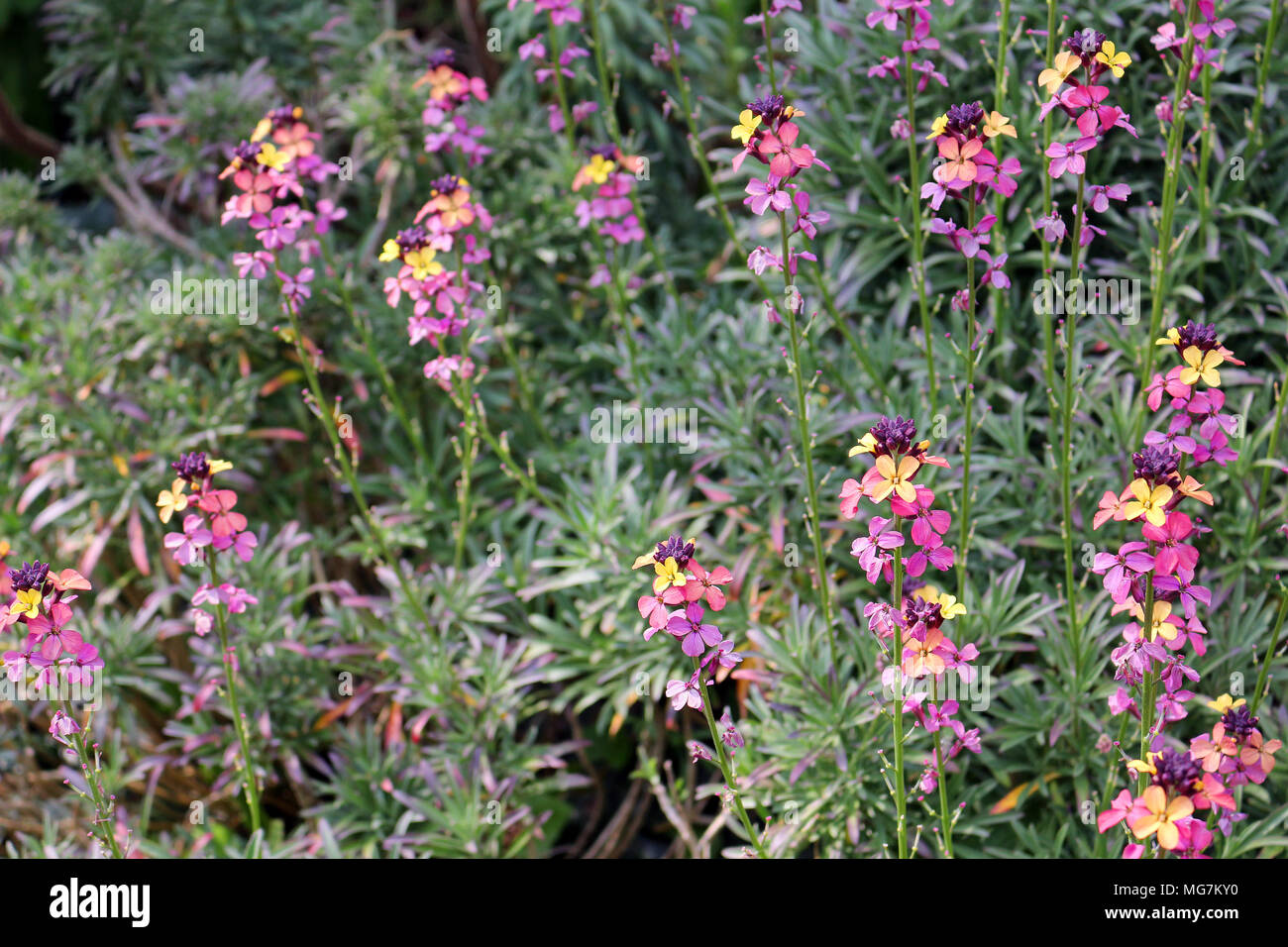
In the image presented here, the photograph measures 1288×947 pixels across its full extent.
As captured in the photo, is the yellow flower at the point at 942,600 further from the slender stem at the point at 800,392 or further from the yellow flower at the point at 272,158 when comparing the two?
the yellow flower at the point at 272,158

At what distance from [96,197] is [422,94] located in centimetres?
138

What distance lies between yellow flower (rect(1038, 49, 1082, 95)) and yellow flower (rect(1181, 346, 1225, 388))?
1.43 feet

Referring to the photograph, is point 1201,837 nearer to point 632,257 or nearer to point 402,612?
point 402,612

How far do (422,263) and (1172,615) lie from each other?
144 centimetres

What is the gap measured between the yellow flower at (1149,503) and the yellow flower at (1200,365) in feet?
0.61

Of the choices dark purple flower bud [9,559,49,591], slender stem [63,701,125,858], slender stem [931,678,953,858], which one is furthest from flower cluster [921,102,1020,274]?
slender stem [63,701,125,858]

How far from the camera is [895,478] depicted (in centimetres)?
148

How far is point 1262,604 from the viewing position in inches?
96.0

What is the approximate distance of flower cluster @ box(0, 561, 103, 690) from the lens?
64.2 inches

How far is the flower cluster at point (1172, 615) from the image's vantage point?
4.65ft

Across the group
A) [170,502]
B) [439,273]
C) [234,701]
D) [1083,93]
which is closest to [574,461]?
[439,273]

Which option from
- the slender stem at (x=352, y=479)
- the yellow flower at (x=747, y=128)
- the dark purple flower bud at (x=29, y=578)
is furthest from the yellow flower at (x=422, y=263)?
the dark purple flower bud at (x=29, y=578)

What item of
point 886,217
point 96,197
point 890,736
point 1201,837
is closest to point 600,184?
point 886,217
